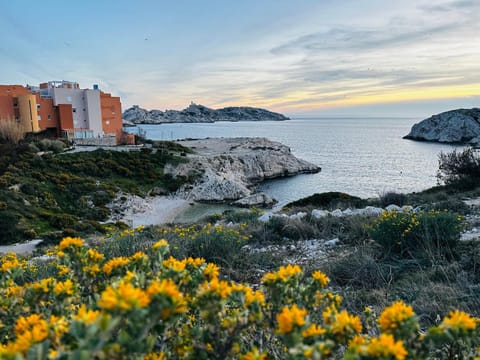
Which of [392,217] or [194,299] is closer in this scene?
[194,299]

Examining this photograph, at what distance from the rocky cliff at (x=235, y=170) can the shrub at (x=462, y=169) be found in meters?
14.4

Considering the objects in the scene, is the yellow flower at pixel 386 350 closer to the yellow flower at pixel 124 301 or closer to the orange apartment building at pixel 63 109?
the yellow flower at pixel 124 301

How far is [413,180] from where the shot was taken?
3609 cm

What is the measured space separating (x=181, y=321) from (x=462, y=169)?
1985 centimetres

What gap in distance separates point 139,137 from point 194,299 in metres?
53.1

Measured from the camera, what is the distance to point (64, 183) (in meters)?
27.1

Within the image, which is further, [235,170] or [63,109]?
[63,109]

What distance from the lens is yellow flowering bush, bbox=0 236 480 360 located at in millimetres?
1023

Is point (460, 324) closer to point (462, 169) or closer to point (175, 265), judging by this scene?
point (175, 265)

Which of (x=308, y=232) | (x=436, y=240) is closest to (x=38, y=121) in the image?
(x=308, y=232)

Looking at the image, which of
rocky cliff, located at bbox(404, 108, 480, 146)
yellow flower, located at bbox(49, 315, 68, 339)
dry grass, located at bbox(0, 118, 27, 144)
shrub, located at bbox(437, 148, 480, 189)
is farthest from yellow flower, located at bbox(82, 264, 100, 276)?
rocky cliff, located at bbox(404, 108, 480, 146)

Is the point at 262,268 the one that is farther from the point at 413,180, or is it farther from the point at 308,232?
the point at 413,180

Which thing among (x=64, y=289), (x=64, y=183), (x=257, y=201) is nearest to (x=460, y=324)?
(x=64, y=289)

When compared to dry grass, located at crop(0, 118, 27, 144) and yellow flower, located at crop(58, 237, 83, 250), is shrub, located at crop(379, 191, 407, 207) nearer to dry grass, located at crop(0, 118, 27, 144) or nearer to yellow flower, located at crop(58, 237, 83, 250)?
yellow flower, located at crop(58, 237, 83, 250)
